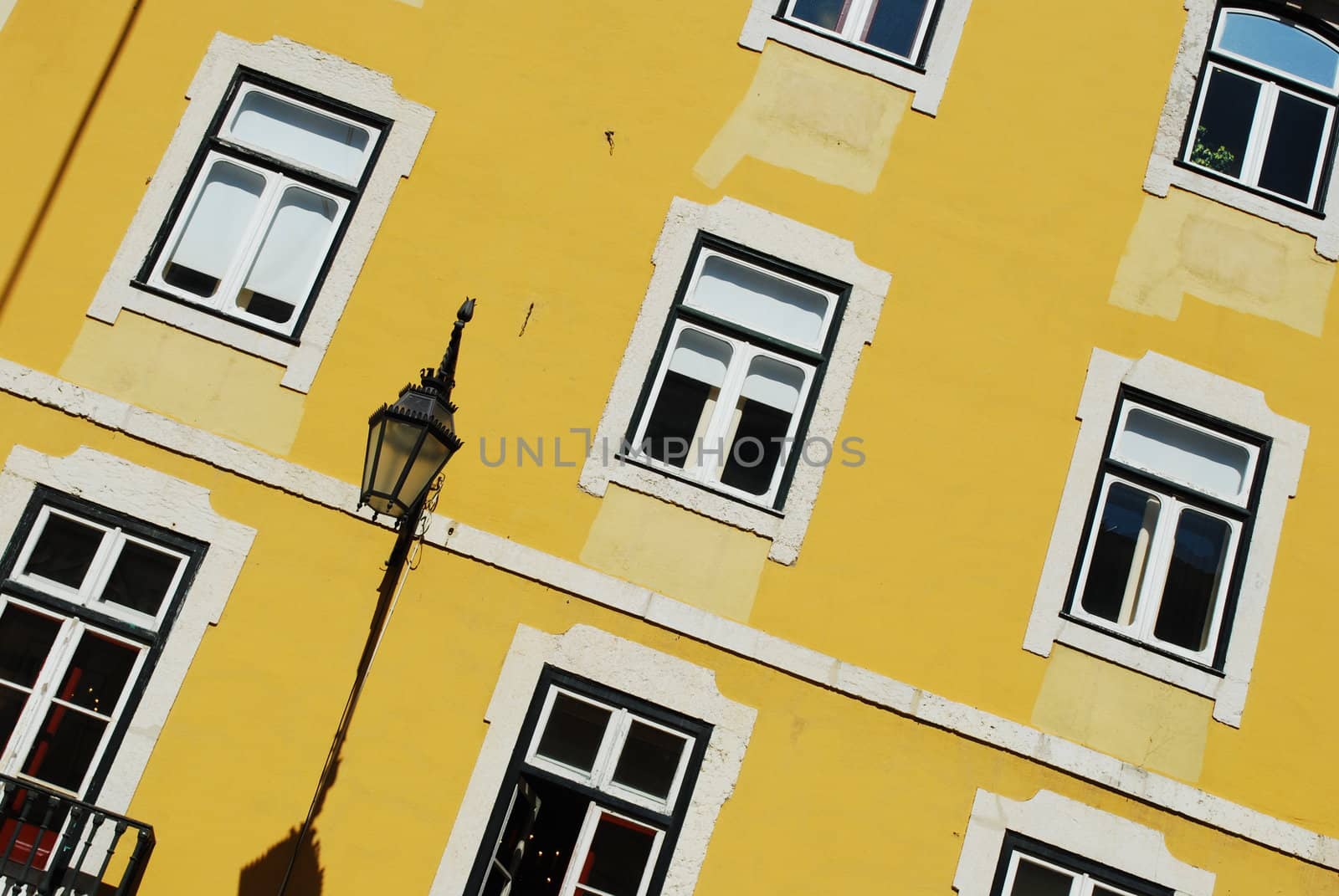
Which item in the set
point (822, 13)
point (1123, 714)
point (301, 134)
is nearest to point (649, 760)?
point (1123, 714)

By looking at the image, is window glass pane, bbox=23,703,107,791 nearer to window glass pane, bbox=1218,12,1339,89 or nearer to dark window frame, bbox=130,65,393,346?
dark window frame, bbox=130,65,393,346

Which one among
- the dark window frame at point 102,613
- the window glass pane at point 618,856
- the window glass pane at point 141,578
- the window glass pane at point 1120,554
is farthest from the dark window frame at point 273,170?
the window glass pane at point 1120,554

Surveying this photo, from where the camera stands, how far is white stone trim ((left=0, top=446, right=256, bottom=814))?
5.62 meters

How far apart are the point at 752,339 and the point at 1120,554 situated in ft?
8.00

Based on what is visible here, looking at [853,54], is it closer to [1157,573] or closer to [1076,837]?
[1157,573]

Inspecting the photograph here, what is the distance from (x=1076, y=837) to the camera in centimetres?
586

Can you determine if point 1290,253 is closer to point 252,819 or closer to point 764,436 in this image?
point 764,436

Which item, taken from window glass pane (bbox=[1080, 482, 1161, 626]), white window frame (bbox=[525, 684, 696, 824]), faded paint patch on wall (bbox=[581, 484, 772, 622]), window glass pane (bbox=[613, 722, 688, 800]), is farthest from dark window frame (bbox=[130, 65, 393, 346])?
window glass pane (bbox=[1080, 482, 1161, 626])

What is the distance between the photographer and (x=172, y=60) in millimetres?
6324

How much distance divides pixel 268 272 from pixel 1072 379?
460 cm

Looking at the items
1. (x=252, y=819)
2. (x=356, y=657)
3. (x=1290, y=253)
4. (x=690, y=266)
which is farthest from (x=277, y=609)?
(x=1290, y=253)

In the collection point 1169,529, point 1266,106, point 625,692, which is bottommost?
point 625,692

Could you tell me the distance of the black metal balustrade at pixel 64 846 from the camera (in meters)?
5.11

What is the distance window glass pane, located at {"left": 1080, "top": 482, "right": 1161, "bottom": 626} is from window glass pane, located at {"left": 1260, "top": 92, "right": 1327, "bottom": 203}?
2.32 metres
